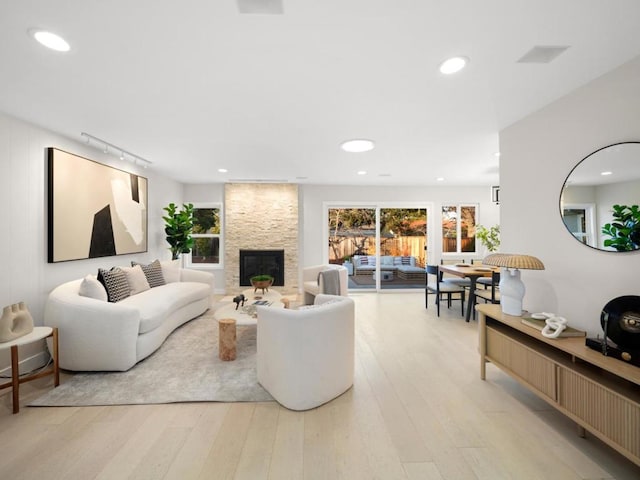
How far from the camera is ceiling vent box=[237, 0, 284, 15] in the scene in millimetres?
1444

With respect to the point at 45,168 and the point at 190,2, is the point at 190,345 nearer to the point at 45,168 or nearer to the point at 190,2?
the point at 45,168

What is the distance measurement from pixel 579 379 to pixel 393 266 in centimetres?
504

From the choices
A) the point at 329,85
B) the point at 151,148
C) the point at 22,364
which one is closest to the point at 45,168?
the point at 151,148

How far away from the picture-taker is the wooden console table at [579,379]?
5.11ft

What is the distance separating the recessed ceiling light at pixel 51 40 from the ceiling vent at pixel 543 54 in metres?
2.89

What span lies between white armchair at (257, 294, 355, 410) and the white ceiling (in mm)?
1799

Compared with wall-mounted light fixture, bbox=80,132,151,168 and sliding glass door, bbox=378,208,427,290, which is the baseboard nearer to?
wall-mounted light fixture, bbox=80,132,151,168

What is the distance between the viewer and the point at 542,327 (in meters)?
2.21

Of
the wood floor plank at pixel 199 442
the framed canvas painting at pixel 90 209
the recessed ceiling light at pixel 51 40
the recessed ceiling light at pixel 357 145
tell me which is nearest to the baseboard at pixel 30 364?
the framed canvas painting at pixel 90 209

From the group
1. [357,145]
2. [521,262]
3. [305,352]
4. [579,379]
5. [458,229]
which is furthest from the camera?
[458,229]

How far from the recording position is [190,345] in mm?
3543

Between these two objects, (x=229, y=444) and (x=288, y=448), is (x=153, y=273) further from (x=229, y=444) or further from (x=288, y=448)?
(x=288, y=448)

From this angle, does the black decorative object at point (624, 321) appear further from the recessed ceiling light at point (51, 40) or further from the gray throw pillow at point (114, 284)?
the gray throw pillow at point (114, 284)

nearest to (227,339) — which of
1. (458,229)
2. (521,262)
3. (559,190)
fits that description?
(521,262)
